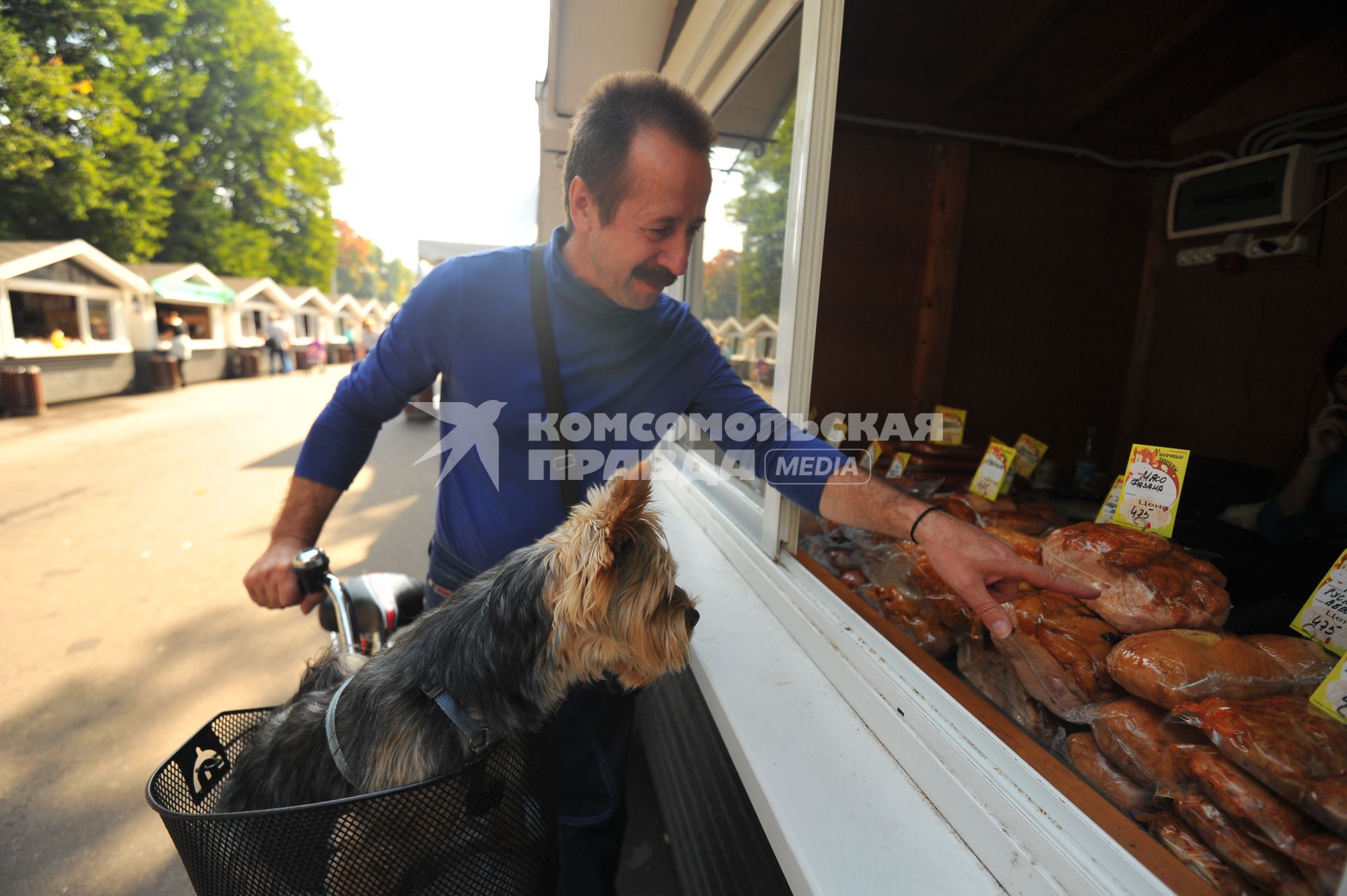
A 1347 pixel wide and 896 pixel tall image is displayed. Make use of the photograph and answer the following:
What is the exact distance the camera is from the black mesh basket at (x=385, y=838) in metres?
0.98

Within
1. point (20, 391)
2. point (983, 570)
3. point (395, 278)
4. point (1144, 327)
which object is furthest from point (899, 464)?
point (395, 278)

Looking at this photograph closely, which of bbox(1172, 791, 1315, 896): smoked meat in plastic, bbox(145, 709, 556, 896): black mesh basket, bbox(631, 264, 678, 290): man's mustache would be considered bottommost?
bbox(145, 709, 556, 896): black mesh basket

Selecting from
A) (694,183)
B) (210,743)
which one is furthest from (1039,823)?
(694,183)

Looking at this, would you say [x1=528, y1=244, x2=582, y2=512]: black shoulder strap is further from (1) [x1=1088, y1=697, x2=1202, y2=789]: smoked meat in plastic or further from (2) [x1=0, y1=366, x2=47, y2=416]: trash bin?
(2) [x1=0, y1=366, x2=47, y2=416]: trash bin

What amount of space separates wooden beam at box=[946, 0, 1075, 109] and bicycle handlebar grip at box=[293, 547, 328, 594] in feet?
12.3

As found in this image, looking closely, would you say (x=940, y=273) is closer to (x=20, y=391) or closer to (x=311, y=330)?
(x=20, y=391)

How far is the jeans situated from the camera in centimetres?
189

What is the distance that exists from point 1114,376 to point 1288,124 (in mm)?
1512

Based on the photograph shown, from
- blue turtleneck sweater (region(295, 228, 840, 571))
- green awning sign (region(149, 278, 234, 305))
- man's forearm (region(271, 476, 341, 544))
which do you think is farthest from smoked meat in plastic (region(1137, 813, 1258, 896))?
green awning sign (region(149, 278, 234, 305))

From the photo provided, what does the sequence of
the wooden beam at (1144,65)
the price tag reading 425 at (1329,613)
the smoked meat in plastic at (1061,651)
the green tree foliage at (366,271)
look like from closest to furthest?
the price tag reading 425 at (1329,613) < the smoked meat in plastic at (1061,651) < the wooden beam at (1144,65) < the green tree foliage at (366,271)

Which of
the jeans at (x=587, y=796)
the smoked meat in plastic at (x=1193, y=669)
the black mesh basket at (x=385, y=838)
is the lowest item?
the jeans at (x=587, y=796)

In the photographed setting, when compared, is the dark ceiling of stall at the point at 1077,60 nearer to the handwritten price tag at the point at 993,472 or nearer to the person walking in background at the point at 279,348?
the handwritten price tag at the point at 993,472

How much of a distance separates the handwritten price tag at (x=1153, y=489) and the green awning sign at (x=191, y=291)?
81.3ft

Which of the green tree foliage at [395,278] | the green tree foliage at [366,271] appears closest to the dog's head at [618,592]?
the green tree foliage at [366,271]
